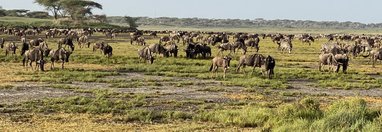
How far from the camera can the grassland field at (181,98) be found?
14.6 m

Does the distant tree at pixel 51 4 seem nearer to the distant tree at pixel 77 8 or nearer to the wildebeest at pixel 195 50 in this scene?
the distant tree at pixel 77 8

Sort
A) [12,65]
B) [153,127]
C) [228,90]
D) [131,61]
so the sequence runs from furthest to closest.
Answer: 1. [131,61]
2. [12,65]
3. [228,90]
4. [153,127]

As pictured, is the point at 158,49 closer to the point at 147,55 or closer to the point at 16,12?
the point at 147,55

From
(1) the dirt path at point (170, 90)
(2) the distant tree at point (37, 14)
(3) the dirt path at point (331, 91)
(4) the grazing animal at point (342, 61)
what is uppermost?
(2) the distant tree at point (37, 14)

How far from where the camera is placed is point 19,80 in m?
24.8

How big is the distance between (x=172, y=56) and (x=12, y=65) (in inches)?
500

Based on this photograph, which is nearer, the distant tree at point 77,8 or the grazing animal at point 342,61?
the grazing animal at point 342,61

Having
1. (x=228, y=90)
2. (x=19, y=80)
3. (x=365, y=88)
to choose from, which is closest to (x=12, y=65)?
(x=19, y=80)

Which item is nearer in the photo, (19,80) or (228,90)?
(228,90)

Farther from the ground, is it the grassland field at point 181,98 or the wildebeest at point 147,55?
the wildebeest at point 147,55

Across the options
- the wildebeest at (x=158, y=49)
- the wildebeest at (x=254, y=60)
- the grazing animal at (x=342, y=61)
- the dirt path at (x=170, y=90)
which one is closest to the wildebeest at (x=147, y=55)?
the wildebeest at (x=158, y=49)

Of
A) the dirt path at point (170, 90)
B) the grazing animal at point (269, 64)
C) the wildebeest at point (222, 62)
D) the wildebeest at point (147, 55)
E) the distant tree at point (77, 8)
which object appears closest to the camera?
the dirt path at point (170, 90)

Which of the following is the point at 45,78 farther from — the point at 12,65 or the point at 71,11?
the point at 71,11

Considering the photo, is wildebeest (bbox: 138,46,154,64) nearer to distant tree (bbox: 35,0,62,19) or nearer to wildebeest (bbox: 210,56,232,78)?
wildebeest (bbox: 210,56,232,78)
